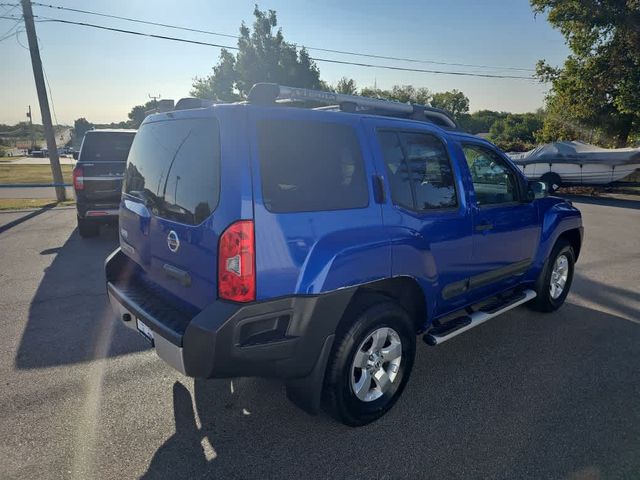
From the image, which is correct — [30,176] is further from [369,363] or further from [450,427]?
[450,427]

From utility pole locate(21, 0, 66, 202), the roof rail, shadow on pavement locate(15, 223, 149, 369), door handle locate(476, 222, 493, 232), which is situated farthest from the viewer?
utility pole locate(21, 0, 66, 202)

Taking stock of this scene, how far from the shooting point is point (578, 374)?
3291mm

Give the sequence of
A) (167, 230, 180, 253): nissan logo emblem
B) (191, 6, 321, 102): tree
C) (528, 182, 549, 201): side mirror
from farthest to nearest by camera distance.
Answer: (191, 6, 321, 102): tree → (528, 182, 549, 201): side mirror → (167, 230, 180, 253): nissan logo emblem

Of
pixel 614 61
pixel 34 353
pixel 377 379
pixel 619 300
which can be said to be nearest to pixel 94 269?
pixel 34 353

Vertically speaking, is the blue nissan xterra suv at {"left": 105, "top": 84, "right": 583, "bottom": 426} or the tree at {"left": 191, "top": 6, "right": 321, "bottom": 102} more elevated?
the tree at {"left": 191, "top": 6, "right": 321, "bottom": 102}

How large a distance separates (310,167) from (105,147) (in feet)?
21.4

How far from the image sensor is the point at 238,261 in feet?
6.88

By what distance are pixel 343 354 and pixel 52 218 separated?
10.0 m

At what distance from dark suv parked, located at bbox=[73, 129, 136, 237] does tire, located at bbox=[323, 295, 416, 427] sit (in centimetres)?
601

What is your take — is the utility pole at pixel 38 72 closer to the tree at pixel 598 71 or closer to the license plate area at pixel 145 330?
the license plate area at pixel 145 330

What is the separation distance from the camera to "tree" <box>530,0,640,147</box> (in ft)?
52.5

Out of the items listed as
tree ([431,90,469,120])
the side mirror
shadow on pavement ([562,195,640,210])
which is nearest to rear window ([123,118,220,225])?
the side mirror

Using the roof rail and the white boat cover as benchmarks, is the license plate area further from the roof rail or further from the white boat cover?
the white boat cover

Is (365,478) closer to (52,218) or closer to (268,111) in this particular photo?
(268,111)
